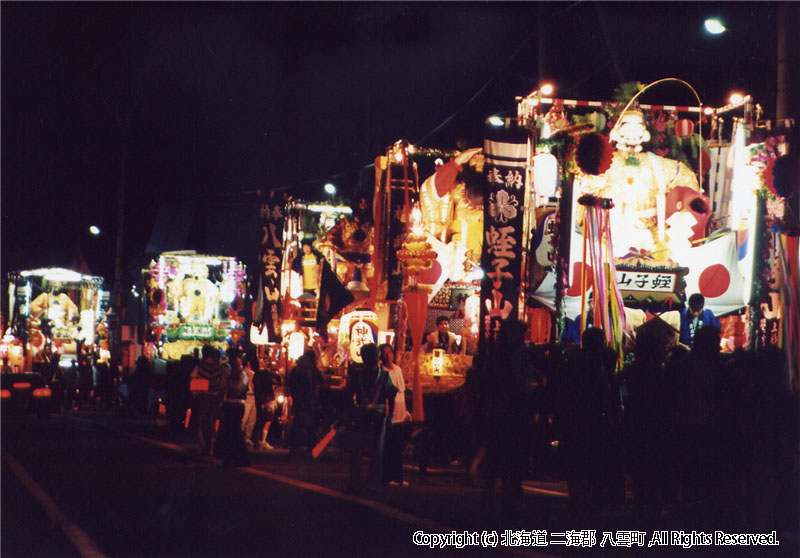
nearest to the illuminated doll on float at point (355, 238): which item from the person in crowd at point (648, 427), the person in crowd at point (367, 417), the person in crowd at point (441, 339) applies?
the person in crowd at point (441, 339)

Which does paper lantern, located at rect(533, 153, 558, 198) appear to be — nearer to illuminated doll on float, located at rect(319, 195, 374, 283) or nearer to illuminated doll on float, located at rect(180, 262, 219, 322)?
illuminated doll on float, located at rect(319, 195, 374, 283)

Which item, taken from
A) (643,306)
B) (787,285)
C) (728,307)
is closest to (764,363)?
(787,285)

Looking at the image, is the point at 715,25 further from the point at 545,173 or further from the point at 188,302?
the point at 188,302

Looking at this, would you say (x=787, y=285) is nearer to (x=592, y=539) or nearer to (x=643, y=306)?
(x=643, y=306)

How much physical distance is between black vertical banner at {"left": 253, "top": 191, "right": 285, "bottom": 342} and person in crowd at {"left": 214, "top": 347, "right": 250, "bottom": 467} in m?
8.84

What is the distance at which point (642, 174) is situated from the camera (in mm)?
20594

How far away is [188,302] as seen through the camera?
40.0m

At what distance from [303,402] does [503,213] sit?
561 cm

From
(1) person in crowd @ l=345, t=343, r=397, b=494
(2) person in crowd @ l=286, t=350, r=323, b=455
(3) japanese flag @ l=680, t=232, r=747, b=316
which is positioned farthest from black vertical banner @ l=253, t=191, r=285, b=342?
(1) person in crowd @ l=345, t=343, r=397, b=494

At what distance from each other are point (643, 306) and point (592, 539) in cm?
955

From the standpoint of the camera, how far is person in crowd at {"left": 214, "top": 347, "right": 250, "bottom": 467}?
53.5 ft

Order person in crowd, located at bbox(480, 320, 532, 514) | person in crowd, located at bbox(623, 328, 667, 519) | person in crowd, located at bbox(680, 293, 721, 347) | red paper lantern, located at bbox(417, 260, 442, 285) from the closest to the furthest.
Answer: person in crowd, located at bbox(623, 328, 667, 519), person in crowd, located at bbox(480, 320, 532, 514), person in crowd, located at bbox(680, 293, 721, 347), red paper lantern, located at bbox(417, 260, 442, 285)

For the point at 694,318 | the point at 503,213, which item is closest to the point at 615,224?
the point at 694,318

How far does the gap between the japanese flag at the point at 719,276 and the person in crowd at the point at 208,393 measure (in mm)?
9283
